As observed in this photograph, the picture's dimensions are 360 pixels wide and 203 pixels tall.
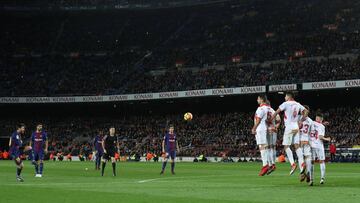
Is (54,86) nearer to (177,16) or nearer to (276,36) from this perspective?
(177,16)

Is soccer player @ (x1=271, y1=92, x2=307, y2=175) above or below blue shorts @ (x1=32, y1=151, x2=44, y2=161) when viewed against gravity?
above

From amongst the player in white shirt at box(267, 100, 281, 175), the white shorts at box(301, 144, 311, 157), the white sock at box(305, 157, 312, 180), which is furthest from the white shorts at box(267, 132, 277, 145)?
the white sock at box(305, 157, 312, 180)

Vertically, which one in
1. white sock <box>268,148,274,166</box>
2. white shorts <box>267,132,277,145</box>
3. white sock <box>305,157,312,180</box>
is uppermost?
white shorts <box>267,132,277,145</box>

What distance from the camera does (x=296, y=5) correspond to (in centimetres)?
7825

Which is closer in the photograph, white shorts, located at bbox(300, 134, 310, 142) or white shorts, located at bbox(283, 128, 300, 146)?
white shorts, located at bbox(300, 134, 310, 142)

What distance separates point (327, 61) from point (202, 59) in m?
16.6

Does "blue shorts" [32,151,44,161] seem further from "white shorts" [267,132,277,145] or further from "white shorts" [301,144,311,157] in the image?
"white shorts" [301,144,311,157]

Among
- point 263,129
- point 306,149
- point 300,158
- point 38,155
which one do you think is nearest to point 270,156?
point 263,129

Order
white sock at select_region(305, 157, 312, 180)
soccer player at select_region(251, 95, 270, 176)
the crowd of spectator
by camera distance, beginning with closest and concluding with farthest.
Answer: white sock at select_region(305, 157, 312, 180), soccer player at select_region(251, 95, 270, 176), the crowd of spectator

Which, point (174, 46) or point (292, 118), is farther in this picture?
point (174, 46)

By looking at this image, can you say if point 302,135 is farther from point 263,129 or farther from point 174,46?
point 174,46

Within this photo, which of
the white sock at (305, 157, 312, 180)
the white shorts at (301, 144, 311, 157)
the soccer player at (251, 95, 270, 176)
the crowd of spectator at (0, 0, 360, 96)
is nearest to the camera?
the white sock at (305, 157, 312, 180)

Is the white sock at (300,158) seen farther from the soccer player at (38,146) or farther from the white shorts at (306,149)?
the soccer player at (38,146)

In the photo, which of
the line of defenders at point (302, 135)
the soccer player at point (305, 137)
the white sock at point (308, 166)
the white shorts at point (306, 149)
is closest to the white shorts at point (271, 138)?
the line of defenders at point (302, 135)
